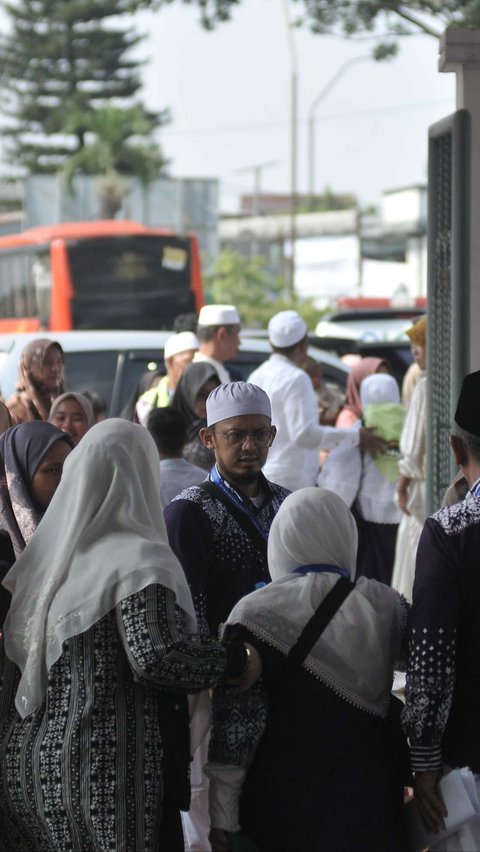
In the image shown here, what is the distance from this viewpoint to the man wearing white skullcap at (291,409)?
320 inches

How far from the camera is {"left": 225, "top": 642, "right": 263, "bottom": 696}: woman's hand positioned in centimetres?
354

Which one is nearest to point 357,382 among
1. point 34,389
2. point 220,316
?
point 220,316

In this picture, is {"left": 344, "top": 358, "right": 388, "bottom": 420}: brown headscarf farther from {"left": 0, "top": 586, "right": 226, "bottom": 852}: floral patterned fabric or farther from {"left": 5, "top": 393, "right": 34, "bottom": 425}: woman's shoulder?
{"left": 0, "top": 586, "right": 226, "bottom": 852}: floral patterned fabric

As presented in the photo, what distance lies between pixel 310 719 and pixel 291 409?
4685 mm

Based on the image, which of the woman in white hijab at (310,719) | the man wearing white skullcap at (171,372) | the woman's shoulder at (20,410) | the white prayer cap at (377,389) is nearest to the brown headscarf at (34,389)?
the woman's shoulder at (20,410)

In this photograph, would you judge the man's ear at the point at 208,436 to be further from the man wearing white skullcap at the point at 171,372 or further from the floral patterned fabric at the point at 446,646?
the man wearing white skullcap at the point at 171,372

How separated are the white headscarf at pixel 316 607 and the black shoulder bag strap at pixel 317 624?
1 centimetres

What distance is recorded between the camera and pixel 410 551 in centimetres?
855

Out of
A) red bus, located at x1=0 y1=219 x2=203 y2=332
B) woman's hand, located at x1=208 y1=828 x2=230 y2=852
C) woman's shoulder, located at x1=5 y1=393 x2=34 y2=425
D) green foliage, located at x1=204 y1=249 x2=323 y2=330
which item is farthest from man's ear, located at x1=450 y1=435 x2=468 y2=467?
green foliage, located at x1=204 y1=249 x2=323 y2=330

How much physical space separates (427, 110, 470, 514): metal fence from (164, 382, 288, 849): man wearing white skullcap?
1873mm

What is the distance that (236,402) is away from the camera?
15.5 feet

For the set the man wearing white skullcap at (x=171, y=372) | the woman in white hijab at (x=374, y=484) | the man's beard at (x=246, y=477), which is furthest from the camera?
the woman in white hijab at (x=374, y=484)

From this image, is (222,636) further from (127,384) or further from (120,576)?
(127,384)

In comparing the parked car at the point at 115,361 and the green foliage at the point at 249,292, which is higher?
the parked car at the point at 115,361
